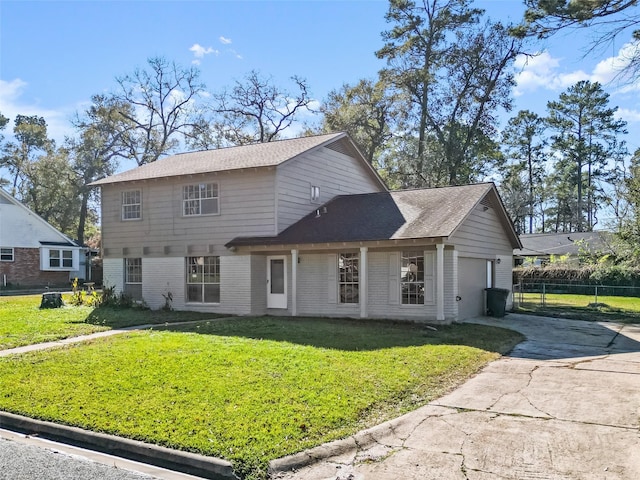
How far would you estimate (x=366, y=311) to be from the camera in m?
15.3

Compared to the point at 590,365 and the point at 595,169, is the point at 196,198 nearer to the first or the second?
the point at 590,365

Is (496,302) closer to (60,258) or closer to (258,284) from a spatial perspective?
(258,284)

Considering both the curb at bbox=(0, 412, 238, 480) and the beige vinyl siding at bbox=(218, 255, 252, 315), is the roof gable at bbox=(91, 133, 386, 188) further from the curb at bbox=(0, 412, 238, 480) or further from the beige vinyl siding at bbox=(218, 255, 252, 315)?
the curb at bbox=(0, 412, 238, 480)

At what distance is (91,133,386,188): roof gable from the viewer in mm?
17328

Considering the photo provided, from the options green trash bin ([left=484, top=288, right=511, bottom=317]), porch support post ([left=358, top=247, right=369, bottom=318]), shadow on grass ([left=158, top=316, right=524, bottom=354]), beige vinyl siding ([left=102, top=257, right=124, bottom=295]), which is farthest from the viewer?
beige vinyl siding ([left=102, top=257, right=124, bottom=295])

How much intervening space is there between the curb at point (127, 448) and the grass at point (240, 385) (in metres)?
0.10

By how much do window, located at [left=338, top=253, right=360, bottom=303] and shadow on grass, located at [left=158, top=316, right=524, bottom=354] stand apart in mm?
1054

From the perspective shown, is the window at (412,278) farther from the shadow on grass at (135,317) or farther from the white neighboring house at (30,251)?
the white neighboring house at (30,251)

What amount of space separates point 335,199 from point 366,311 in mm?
5558

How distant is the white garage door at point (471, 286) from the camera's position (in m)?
15.7

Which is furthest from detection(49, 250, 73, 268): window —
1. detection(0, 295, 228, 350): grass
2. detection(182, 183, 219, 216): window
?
detection(182, 183, 219, 216): window

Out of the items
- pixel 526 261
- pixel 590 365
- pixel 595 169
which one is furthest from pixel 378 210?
pixel 595 169

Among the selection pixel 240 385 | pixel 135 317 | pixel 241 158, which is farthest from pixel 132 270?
pixel 240 385

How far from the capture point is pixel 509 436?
18.0ft
